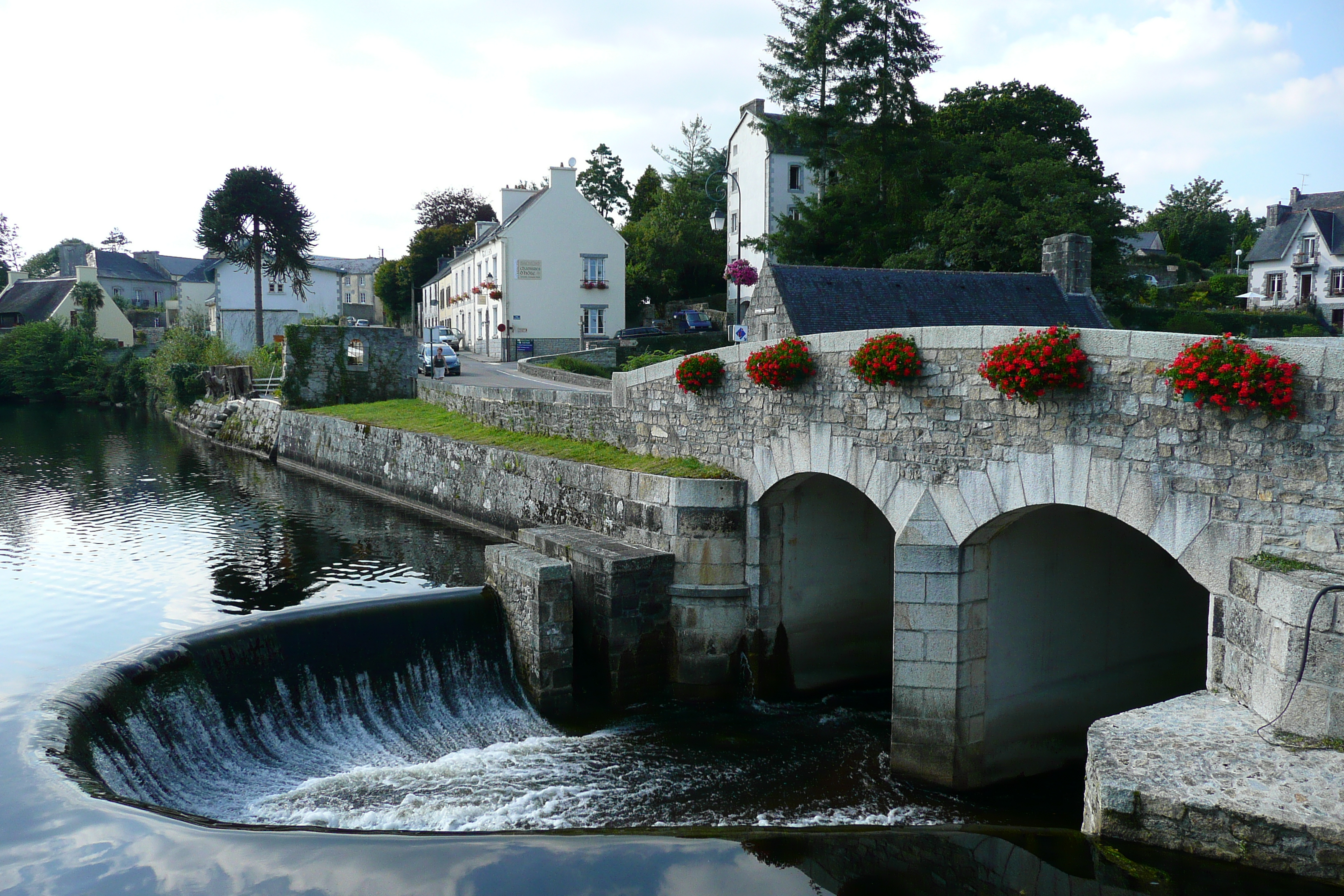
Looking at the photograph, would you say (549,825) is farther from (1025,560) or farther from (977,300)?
(977,300)

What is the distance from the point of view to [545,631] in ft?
36.0

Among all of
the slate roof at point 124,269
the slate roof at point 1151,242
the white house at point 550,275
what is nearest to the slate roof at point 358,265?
the slate roof at point 124,269

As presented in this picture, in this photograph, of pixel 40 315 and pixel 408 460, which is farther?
pixel 40 315

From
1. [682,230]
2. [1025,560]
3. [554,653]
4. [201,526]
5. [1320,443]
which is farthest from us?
[682,230]

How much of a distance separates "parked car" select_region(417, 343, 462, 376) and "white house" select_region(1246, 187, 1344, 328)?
44661 mm

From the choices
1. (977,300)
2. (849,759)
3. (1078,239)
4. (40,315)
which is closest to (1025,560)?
(849,759)

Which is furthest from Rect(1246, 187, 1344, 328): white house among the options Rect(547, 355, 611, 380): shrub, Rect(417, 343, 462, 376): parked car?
Rect(417, 343, 462, 376): parked car

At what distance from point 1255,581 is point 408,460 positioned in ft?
60.7

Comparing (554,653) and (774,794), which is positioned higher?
(554,653)

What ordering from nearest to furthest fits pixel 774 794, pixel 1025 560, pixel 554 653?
pixel 774 794 → pixel 1025 560 → pixel 554 653

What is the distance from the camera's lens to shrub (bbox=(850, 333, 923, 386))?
922cm

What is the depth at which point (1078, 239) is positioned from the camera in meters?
22.3

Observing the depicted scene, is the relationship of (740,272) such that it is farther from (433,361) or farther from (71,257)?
(71,257)

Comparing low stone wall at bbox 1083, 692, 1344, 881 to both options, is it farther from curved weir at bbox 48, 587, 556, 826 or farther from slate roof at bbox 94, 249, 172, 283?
slate roof at bbox 94, 249, 172, 283
